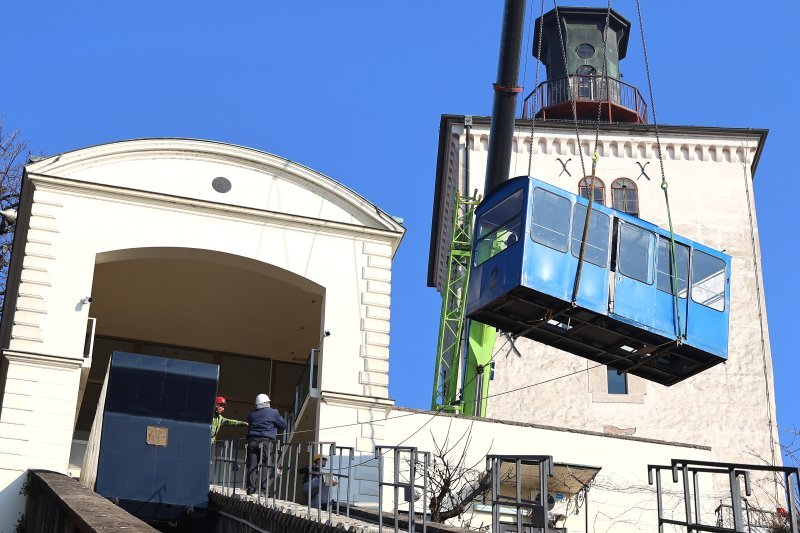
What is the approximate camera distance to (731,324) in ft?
115

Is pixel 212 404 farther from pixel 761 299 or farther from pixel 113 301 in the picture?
pixel 761 299

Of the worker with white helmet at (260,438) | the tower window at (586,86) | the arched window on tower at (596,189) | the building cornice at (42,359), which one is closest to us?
the worker with white helmet at (260,438)

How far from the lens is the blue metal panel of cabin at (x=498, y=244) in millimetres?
18453

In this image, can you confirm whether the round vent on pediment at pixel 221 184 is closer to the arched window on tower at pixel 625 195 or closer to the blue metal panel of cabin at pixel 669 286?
the blue metal panel of cabin at pixel 669 286

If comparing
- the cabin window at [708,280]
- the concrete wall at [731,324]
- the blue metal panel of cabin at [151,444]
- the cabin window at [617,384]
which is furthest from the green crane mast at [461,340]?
the blue metal panel of cabin at [151,444]

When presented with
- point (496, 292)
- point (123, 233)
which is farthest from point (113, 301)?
point (496, 292)

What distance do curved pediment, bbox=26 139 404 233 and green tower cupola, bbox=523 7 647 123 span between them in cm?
1750

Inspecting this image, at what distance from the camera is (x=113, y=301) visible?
96.1 feet

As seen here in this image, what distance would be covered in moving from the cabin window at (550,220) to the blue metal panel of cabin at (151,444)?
5.84 metres

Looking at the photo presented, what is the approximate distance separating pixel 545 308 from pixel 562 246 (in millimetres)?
1072

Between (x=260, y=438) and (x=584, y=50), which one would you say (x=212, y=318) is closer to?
(x=260, y=438)

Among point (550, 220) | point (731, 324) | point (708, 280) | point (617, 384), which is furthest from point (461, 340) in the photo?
point (550, 220)

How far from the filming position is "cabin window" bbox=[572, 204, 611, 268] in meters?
18.7

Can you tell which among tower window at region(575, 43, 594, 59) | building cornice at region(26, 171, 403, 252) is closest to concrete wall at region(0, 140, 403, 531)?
building cornice at region(26, 171, 403, 252)
